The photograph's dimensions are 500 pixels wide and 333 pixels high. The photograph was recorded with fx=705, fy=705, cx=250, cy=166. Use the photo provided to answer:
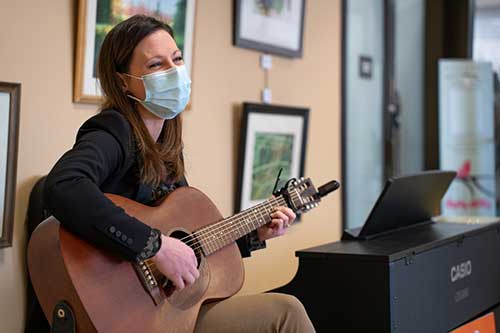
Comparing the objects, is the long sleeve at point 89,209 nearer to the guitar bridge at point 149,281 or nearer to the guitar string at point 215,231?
the guitar bridge at point 149,281

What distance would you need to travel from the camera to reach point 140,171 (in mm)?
1978

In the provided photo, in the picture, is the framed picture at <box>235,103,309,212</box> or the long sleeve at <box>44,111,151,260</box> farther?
the framed picture at <box>235,103,309,212</box>

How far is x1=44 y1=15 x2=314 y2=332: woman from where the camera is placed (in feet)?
5.65

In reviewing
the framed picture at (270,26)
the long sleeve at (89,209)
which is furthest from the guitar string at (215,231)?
the framed picture at (270,26)

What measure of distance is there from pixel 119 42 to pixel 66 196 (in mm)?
573

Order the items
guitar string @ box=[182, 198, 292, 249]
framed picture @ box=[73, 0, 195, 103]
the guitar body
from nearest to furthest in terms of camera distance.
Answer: the guitar body → guitar string @ box=[182, 198, 292, 249] → framed picture @ box=[73, 0, 195, 103]

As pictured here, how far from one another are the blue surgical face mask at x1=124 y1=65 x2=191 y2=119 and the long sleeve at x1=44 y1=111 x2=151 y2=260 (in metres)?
0.32

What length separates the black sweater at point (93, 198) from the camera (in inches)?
67.1

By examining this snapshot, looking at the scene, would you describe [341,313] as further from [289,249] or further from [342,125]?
[342,125]

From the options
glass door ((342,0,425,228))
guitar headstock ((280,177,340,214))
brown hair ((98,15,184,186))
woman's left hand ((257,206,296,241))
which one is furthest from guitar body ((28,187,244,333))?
glass door ((342,0,425,228))

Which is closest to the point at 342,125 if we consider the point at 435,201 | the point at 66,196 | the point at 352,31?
the point at 352,31

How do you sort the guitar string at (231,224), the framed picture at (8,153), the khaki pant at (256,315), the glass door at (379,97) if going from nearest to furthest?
the khaki pant at (256,315), the guitar string at (231,224), the framed picture at (8,153), the glass door at (379,97)

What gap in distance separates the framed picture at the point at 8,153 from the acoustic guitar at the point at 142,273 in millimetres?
393

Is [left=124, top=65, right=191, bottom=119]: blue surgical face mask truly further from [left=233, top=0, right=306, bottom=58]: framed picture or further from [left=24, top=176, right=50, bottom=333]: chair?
[left=233, top=0, right=306, bottom=58]: framed picture
